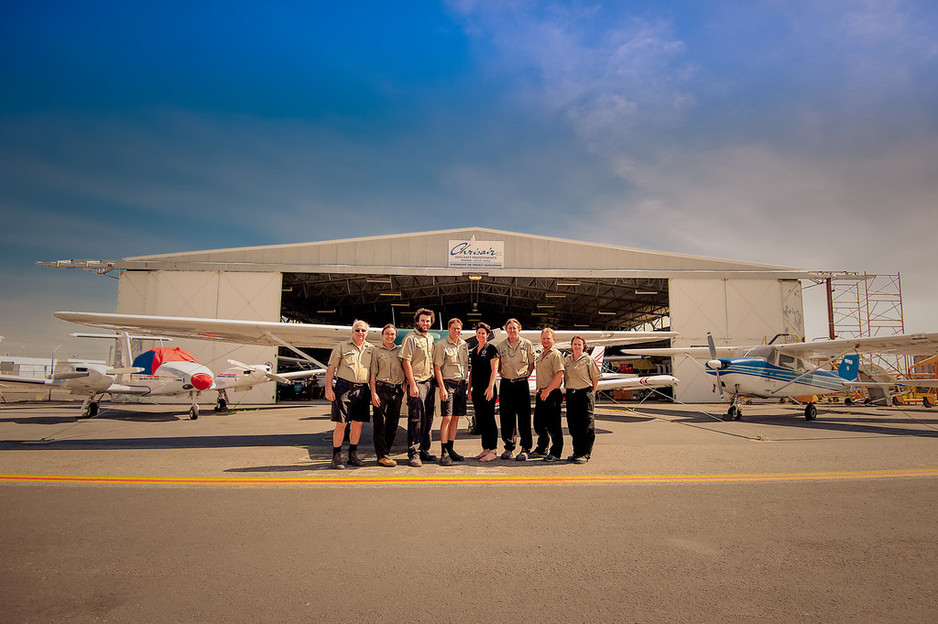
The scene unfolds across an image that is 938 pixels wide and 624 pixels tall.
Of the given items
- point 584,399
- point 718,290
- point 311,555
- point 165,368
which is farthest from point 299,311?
point 311,555

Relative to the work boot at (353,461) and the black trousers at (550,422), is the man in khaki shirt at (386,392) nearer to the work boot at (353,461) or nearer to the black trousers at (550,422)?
the work boot at (353,461)

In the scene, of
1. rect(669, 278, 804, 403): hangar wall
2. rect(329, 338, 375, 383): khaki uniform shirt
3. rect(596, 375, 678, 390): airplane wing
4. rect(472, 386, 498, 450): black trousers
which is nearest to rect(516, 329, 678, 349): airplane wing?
rect(596, 375, 678, 390): airplane wing

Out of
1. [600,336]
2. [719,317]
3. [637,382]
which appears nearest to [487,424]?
[600,336]

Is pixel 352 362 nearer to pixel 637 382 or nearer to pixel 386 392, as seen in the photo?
pixel 386 392

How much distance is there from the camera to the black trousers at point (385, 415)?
5969 millimetres

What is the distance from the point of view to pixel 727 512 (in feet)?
12.6

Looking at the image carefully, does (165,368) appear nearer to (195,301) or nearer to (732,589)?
(195,301)

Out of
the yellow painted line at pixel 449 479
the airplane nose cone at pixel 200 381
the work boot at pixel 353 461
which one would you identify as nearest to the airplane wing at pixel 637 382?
the yellow painted line at pixel 449 479

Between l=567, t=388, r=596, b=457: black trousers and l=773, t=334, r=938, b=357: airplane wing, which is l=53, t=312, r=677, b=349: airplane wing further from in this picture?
l=773, t=334, r=938, b=357: airplane wing

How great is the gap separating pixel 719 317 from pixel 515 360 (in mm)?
19522

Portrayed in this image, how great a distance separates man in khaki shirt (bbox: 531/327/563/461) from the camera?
6.41 metres

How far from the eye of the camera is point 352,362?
5930mm

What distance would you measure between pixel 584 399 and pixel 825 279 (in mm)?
22808

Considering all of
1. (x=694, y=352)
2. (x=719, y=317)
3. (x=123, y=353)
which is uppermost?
(x=719, y=317)
